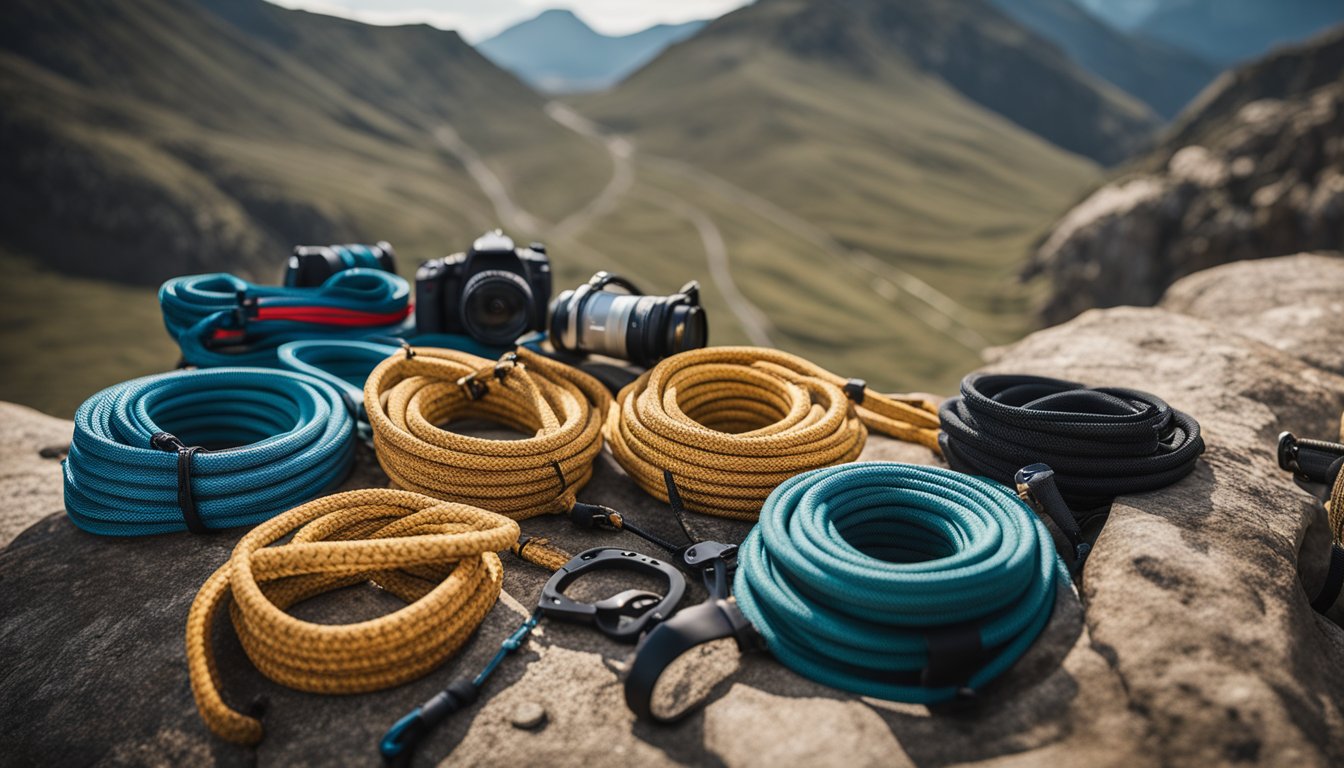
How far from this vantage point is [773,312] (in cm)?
Answer: 4528

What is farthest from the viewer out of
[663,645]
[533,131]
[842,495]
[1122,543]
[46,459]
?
[533,131]

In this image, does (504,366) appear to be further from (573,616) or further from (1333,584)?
(1333,584)

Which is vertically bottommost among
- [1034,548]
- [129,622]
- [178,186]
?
[178,186]

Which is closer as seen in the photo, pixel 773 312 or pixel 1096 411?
pixel 1096 411

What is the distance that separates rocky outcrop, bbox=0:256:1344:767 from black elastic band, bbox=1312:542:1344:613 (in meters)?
0.09

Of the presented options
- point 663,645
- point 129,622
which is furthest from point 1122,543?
point 129,622

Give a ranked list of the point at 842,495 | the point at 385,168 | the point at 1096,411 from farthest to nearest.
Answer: the point at 385,168 < the point at 1096,411 < the point at 842,495

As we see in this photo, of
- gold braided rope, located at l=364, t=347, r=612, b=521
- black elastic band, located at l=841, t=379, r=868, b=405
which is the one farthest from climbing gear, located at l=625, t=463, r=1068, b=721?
black elastic band, located at l=841, t=379, r=868, b=405

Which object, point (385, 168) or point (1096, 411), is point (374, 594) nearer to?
point (1096, 411)

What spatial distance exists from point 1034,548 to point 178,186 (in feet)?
181

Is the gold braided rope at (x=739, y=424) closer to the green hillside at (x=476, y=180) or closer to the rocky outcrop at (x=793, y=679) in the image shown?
the rocky outcrop at (x=793, y=679)

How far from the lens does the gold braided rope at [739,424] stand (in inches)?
160

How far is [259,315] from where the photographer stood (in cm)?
605

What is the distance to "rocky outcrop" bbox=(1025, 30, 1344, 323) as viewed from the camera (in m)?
31.7
